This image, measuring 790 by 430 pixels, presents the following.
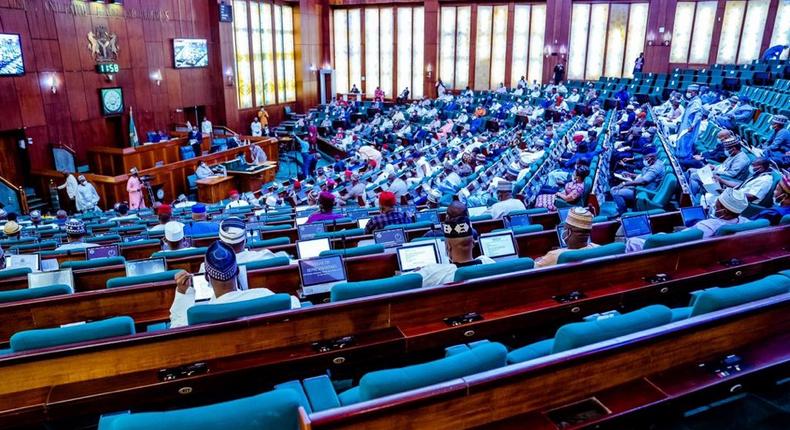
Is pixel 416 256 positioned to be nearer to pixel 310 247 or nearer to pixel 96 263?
pixel 310 247

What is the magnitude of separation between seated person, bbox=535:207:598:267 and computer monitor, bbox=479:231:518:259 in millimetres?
410

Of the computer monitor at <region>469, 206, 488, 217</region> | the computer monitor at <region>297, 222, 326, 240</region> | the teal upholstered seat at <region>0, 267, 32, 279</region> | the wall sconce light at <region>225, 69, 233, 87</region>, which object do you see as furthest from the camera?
the wall sconce light at <region>225, 69, 233, 87</region>

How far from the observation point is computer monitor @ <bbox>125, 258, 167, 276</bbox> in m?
4.04

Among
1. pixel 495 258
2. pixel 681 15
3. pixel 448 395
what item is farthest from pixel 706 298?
pixel 681 15

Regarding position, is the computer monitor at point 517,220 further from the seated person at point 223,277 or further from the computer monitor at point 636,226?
the seated person at point 223,277

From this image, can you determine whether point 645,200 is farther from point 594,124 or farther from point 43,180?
point 43,180

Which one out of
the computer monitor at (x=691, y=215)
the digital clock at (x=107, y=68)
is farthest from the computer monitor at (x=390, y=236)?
the digital clock at (x=107, y=68)

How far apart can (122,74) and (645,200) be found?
14530mm

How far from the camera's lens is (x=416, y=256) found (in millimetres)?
3803

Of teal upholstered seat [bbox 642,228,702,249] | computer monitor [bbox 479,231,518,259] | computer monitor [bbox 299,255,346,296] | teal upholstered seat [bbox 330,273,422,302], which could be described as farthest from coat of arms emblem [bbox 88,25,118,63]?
teal upholstered seat [bbox 642,228,702,249]

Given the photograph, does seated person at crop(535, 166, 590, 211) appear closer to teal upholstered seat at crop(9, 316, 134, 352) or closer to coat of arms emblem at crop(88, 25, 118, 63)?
teal upholstered seat at crop(9, 316, 134, 352)

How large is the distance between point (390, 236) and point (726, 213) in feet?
8.89

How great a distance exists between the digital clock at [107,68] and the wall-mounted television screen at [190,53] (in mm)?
2252

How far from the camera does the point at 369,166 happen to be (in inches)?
499
